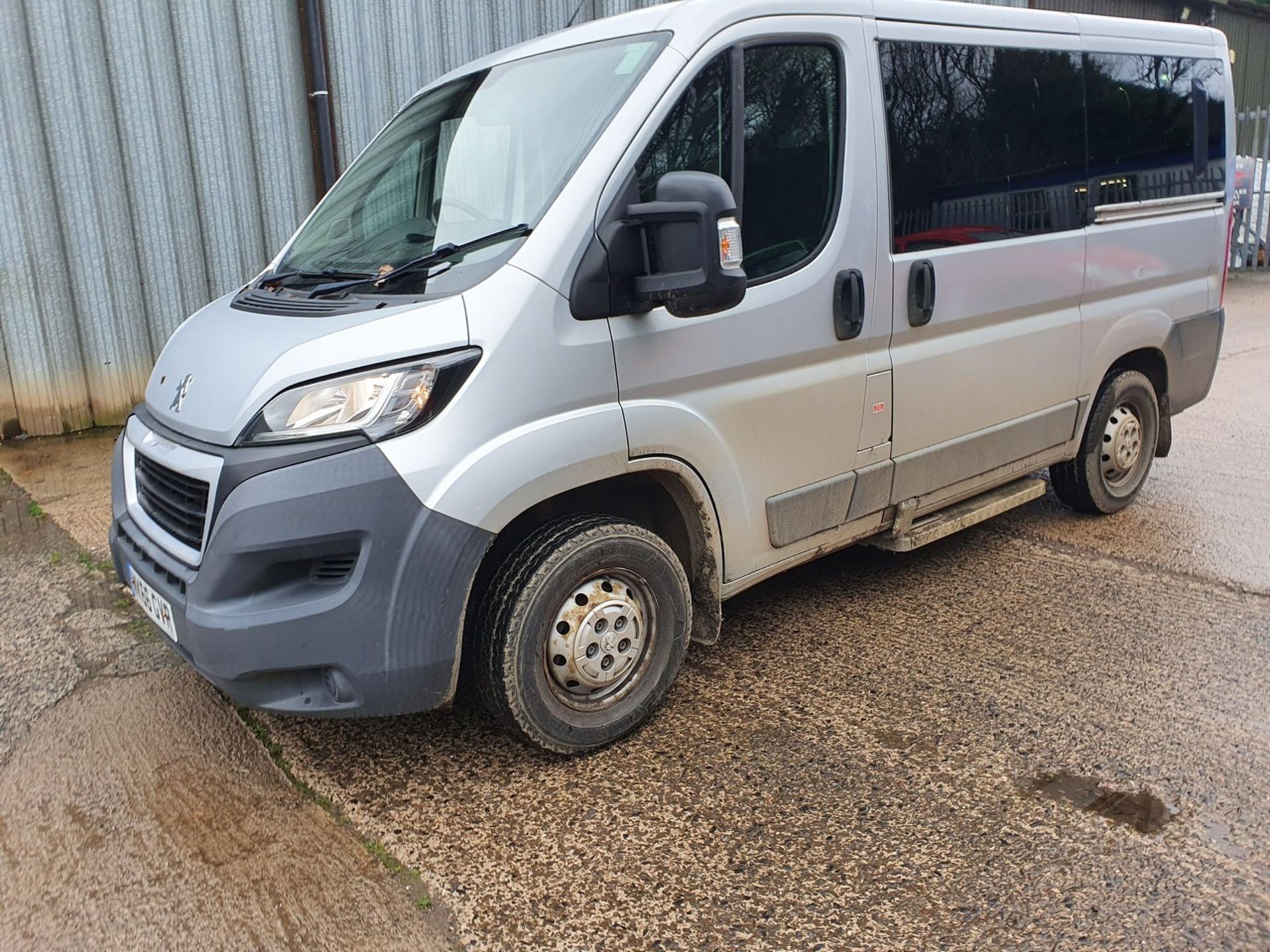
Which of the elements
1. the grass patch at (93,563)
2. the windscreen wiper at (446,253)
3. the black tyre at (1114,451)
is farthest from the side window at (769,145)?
the grass patch at (93,563)

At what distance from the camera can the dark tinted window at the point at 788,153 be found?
328 cm

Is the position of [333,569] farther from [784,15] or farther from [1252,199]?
[1252,199]

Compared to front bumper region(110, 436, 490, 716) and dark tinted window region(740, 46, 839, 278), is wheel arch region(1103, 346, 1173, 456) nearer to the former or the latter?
dark tinted window region(740, 46, 839, 278)

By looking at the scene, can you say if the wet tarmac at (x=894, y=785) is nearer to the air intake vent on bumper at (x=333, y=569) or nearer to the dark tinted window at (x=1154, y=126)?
the air intake vent on bumper at (x=333, y=569)

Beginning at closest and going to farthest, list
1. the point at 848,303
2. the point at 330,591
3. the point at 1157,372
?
1. the point at 330,591
2. the point at 848,303
3. the point at 1157,372

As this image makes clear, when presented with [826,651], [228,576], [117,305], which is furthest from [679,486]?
[117,305]

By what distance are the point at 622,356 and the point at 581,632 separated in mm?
826

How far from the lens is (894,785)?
2969 millimetres

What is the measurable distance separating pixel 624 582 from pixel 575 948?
3.61 ft

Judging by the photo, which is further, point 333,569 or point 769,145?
point 769,145

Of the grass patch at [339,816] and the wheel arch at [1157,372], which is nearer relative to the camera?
the grass patch at [339,816]

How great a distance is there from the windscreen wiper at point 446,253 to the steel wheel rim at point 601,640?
1.03 metres

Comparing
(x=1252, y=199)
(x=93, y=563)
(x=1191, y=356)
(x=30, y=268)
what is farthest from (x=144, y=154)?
(x=1252, y=199)

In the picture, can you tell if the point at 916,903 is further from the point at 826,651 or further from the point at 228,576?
the point at 228,576
